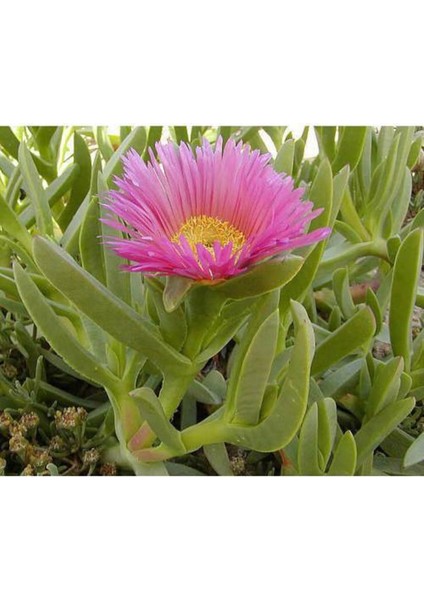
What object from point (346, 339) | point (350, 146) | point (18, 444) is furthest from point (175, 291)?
point (350, 146)

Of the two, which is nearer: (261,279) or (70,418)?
(261,279)

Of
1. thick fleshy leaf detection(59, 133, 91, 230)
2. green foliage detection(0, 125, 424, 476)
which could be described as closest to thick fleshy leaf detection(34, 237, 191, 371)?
green foliage detection(0, 125, 424, 476)

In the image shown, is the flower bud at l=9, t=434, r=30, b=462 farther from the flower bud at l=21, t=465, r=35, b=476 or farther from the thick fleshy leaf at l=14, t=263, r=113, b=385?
the thick fleshy leaf at l=14, t=263, r=113, b=385

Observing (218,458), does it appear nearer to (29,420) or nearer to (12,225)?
(29,420)

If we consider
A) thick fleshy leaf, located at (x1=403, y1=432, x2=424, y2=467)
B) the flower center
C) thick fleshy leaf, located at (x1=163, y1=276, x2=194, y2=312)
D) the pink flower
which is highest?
the pink flower

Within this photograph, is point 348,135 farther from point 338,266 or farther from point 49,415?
point 49,415
